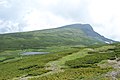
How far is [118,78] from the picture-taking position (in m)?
41.3

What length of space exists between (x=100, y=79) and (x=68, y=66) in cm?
2522

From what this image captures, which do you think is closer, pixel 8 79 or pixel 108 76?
pixel 108 76

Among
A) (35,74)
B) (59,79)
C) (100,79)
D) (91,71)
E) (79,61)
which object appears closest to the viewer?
(100,79)

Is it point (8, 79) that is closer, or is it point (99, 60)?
point (8, 79)

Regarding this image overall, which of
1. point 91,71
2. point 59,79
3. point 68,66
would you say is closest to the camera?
point 59,79

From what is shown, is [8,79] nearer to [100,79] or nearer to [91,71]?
[91,71]

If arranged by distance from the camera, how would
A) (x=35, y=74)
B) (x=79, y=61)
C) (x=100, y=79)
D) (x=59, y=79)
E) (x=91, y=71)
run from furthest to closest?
(x=79, y=61), (x=35, y=74), (x=91, y=71), (x=59, y=79), (x=100, y=79)

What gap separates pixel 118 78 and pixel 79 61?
30.6 meters

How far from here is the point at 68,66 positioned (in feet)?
217

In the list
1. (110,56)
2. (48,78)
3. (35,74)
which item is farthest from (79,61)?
(48,78)

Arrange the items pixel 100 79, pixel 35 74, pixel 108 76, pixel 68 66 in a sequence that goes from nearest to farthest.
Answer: pixel 100 79
pixel 108 76
pixel 35 74
pixel 68 66

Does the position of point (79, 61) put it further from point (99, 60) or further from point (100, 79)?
point (100, 79)

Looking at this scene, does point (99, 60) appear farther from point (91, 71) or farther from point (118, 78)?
point (118, 78)

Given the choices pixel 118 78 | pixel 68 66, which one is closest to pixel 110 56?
pixel 68 66
